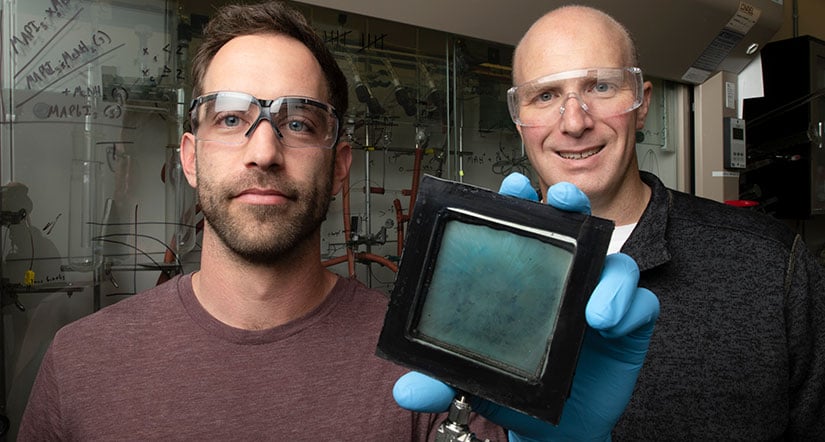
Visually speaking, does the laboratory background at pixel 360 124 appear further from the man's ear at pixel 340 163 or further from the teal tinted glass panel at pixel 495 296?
the teal tinted glass panel at pixel 495 296

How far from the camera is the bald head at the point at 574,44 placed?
1354 millimetres

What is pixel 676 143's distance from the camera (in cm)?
370

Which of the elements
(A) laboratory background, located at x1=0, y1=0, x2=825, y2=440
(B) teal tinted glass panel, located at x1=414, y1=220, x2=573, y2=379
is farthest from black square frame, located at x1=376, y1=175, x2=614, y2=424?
(A) laboratory background, located at x1=0, y1=0, x2=825, y2=440

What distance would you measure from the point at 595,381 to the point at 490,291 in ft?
0.82

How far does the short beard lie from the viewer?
1.07 m

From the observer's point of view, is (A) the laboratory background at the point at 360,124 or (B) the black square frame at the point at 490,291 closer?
(B) the black square frame at the point at 490,291

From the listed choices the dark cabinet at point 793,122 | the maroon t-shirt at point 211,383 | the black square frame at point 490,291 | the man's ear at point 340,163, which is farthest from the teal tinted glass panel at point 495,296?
the dark cabinet at point 793,122

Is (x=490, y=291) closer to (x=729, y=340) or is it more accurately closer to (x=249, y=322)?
(x=249, y=322)

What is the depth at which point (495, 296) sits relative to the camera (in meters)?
0.78

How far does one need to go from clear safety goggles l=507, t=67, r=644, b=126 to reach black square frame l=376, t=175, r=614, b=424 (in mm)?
631

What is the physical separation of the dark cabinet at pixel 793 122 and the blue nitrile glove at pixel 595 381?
330cm

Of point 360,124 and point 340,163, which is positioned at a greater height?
point 360,124

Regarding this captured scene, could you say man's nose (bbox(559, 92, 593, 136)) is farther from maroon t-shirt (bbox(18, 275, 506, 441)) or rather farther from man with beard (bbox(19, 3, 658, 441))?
maroon t-shirt (bbox(18, 275, 506, 441))

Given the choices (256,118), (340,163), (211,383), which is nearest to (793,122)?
(340,163)
